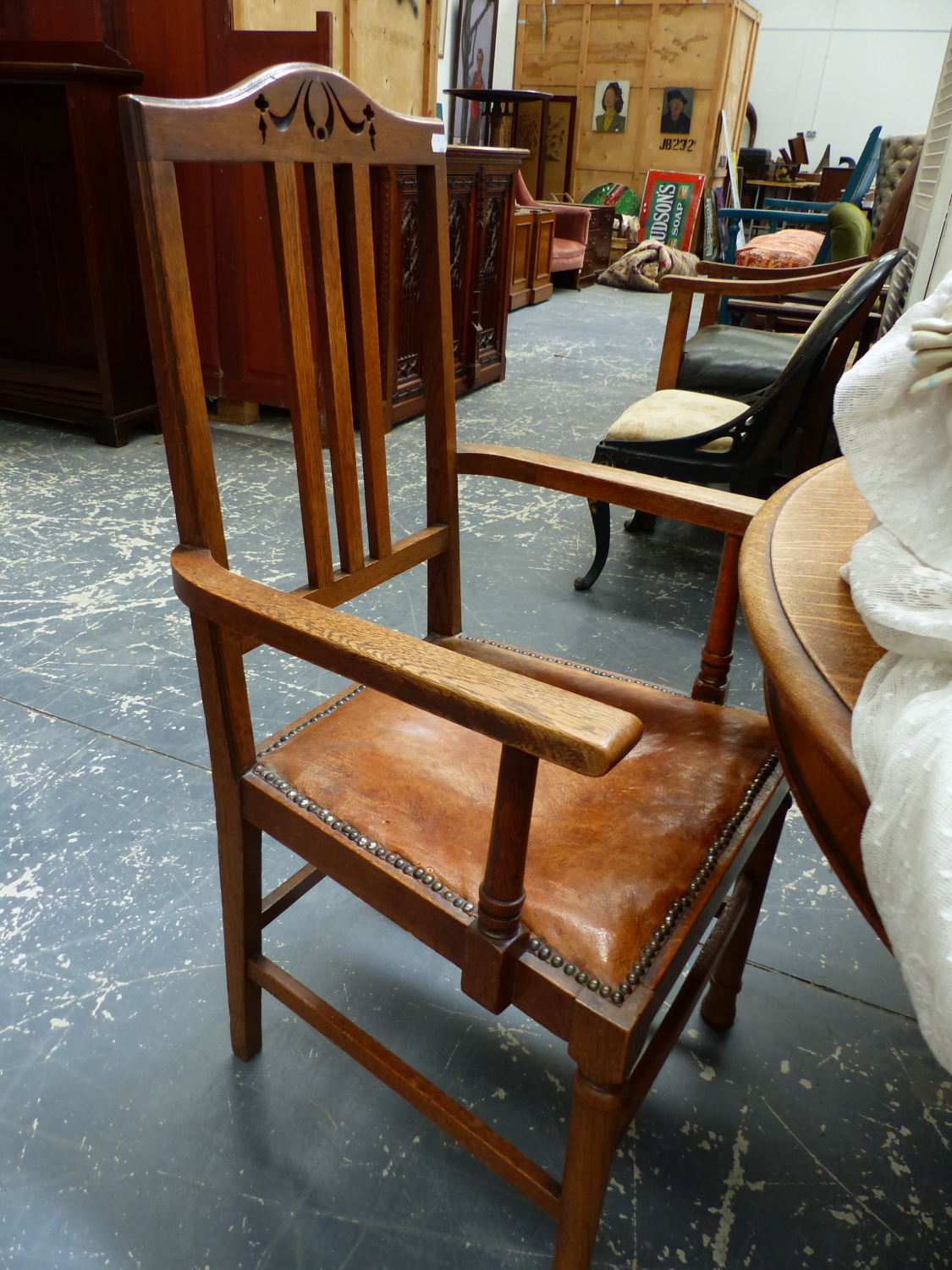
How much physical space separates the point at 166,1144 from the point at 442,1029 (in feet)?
1.15

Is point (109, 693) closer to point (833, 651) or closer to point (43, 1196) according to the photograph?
point (43, 1196)

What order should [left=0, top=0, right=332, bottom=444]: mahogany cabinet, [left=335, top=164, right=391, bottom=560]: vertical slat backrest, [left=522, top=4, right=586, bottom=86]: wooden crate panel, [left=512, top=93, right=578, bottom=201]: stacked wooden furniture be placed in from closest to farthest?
[left=335, top=164, right=391, bottom=560]: vertical slat backrest, [left=0, top=0, right=332, bottom=444]: mahogany cabinet, [left=512, top=93, right=578, bottom=201]: stacked wooden furniture, [left=522, top=4, right=586, bottom=86]: wooden crate panel

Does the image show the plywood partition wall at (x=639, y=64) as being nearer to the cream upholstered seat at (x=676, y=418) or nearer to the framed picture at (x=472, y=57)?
the framed picture at (x=472, y=57)

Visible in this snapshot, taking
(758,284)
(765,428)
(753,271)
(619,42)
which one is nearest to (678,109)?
(619,42)

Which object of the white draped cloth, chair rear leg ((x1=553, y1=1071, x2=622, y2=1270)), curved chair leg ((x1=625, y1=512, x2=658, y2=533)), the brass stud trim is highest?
the white draped cloth

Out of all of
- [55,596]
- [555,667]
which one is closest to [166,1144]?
[555,667]

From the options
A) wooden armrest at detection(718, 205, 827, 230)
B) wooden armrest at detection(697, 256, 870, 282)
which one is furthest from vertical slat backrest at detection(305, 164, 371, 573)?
wooden armrest at detection(718, 205, 827, 230)

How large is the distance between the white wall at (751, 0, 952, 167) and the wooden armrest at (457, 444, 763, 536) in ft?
40.6

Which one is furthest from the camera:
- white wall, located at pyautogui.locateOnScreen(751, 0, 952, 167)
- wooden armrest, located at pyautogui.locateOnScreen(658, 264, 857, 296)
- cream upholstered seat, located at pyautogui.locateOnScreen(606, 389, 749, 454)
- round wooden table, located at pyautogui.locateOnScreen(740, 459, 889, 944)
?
white wall, located at pyautogui.locateOnScreen(751, 0, 952, 167)

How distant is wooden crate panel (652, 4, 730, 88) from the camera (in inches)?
316

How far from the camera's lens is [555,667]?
3.56 feet

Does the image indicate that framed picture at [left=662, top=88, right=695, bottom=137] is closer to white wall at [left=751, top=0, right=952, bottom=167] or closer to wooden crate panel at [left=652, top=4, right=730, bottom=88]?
wooden crate panel at [left=652, top=4, right=730, bottom=88]

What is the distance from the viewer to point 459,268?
3.72m

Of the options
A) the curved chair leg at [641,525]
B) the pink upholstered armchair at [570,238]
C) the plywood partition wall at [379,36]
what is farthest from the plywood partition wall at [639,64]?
the curved chair leg at [641,525]
